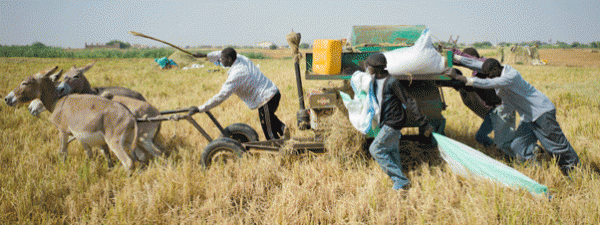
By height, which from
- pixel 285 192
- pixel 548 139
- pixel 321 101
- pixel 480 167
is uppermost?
pixel 321 101

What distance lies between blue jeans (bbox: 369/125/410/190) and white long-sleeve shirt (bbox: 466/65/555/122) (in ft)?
3.22

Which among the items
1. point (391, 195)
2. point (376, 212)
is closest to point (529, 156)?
point (391, 195)

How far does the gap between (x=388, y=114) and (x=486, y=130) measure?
1769 mm

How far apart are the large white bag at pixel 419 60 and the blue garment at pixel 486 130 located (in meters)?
1.13

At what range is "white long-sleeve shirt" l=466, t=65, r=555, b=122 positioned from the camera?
11.2 feet

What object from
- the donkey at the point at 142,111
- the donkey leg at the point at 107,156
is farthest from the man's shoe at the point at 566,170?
the donkey leg at the point at 107,156

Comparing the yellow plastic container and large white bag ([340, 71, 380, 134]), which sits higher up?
the yellow plastic container

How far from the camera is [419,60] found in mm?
3482

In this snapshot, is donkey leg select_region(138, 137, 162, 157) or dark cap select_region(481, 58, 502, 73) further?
donkey leg select_region(138, 137, 162, 157)

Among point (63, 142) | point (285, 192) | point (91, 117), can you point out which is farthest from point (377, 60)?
point (63, 142)

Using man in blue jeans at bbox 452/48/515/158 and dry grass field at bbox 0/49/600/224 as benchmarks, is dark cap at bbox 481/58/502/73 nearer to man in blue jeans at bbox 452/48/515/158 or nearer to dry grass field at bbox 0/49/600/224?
man in blue jeans at bbox 452/48/515/158

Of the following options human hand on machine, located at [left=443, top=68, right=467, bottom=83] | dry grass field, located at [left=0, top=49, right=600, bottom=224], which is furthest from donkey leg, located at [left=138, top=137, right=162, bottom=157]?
human hand on machine, located at [left=443, top=68, right=467, bottom=83]

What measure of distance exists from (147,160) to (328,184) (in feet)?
8.05

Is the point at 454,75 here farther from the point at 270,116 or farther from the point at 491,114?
the point at 270,116
